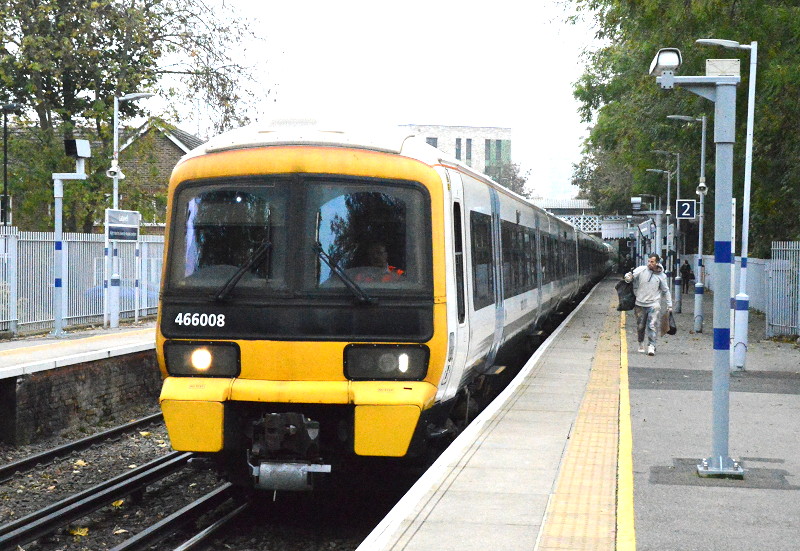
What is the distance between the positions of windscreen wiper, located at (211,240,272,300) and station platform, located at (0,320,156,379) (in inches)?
205

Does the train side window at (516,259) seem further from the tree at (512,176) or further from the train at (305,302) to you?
the tree at (512,176)

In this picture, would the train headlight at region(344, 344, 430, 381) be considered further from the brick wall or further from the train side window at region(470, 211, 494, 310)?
the brick wall

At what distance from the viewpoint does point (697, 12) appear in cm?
1923

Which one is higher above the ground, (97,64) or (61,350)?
(97,64)

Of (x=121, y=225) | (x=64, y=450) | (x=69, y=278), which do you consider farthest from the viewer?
(x=69, y=278)

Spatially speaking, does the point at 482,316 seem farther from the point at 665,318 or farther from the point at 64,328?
the point at 64,328

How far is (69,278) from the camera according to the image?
24641mm

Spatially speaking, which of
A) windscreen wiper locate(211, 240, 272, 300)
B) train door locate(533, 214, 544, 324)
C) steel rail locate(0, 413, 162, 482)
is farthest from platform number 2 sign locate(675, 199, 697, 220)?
windscreen wiper locate(211, 240, 272, 300)

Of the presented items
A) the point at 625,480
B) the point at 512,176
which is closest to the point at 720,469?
the point at 625,480

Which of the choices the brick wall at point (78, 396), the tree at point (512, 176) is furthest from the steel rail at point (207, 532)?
the tree at point (512, 176)

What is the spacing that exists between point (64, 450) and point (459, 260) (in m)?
5.54

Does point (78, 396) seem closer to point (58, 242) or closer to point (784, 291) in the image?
point (58, 242)

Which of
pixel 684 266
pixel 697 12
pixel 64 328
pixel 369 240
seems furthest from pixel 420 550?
pixel 684 266

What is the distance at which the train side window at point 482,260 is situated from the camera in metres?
10.1
